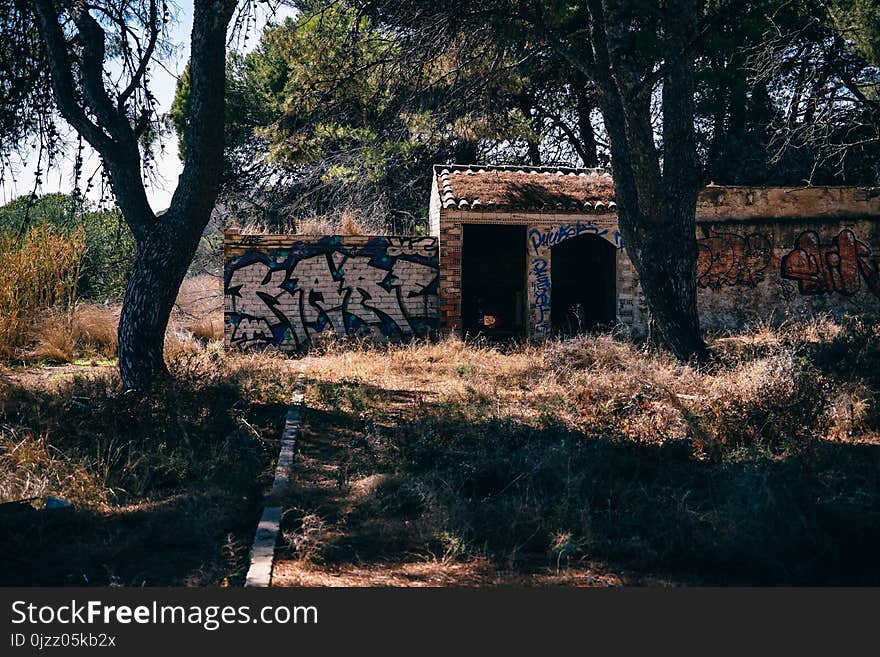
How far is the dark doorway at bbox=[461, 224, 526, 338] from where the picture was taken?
17797mm

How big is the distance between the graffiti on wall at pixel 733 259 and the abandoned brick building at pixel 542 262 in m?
0.02

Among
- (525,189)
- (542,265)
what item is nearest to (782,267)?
(542,265)

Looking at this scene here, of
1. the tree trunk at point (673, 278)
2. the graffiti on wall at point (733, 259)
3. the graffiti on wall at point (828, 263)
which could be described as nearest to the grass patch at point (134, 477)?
the tree trunk at point (673, 278)

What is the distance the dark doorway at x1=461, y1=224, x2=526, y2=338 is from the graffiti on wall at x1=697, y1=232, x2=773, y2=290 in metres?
4.27

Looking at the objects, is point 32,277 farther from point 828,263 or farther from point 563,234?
point 828,263

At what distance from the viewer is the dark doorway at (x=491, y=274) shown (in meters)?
17.8

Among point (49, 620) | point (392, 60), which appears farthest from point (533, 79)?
point (49, 620)

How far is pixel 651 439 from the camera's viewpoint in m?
6.43

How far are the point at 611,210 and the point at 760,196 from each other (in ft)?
11.4

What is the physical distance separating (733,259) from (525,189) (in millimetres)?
4733

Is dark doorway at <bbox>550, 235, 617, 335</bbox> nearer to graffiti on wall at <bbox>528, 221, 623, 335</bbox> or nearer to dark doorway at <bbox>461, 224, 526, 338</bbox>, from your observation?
dark doorway at <bbox>461, 224, 526, 338</bbox>

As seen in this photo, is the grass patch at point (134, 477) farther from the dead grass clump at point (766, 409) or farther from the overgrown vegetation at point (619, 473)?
the dead grass clump at point (766, 409)

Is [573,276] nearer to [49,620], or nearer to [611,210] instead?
[611,210]

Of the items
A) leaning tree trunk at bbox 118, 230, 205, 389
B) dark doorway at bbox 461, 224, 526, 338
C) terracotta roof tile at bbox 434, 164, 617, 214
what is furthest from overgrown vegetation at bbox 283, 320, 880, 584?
dark doorway at bbox 461, 224, 526, 338
